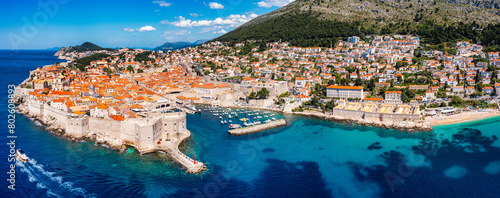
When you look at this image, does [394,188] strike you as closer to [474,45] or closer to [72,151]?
[72,151]

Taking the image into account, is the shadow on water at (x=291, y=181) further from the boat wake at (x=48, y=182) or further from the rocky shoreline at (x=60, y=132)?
the rocky shoreline at (x=60, y=132)

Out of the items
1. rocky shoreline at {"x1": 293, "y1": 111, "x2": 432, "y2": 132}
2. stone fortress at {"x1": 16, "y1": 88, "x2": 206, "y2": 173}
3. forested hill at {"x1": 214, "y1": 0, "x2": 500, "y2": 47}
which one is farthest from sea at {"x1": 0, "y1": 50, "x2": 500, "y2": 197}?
forested hill at {"x1": 214, "y1": 0, "x2": 500, "y2": 47}

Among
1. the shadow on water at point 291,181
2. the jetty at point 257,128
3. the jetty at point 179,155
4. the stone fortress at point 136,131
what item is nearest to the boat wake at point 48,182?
the stone fortress at point 136,131

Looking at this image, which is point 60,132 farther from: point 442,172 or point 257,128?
point 442,172

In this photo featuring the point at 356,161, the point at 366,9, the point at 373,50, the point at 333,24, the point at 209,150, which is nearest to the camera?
the point at 356,161

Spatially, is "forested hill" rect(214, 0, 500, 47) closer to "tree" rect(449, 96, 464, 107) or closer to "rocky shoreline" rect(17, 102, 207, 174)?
"tree" rect(449, 96, 464, 107)

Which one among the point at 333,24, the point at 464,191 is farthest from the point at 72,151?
the point at 333,24

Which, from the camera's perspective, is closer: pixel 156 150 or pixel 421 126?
pixel 156 150
